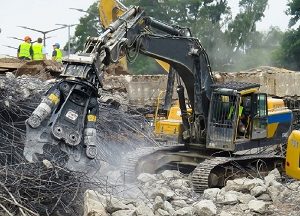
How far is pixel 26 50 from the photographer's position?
17266mm

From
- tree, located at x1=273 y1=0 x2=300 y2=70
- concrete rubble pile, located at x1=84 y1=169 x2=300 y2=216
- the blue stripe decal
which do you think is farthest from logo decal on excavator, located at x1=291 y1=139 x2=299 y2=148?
tree, located at x1=273 y1=0 x2=300 y2=70

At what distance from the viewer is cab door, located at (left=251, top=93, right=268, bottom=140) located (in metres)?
10.6

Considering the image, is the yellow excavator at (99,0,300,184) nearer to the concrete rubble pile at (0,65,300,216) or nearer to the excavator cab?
the excavator cab

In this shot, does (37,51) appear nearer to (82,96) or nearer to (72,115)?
(82,96)

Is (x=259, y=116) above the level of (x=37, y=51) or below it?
below

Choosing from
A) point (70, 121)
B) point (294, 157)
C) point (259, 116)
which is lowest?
point (294, 157)

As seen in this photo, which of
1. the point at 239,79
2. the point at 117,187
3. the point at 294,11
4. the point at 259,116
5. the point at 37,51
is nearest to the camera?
the point at 117,187

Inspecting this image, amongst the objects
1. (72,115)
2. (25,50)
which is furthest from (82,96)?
(25,50)

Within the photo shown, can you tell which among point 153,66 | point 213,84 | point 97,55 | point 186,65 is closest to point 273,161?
point 213,84

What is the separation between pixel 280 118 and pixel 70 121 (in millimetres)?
5354

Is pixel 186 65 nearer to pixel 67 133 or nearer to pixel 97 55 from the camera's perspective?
pixel 97 55

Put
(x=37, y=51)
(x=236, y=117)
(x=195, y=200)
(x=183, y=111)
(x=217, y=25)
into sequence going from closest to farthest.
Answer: (x=195, y=200), (x=236, y=117), (x=183, y=111), (x=37, y=51), (x=217, y=25)

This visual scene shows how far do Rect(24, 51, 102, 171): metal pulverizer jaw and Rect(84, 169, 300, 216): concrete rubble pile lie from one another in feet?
2.08

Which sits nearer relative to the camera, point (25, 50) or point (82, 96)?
point (82, 96)
